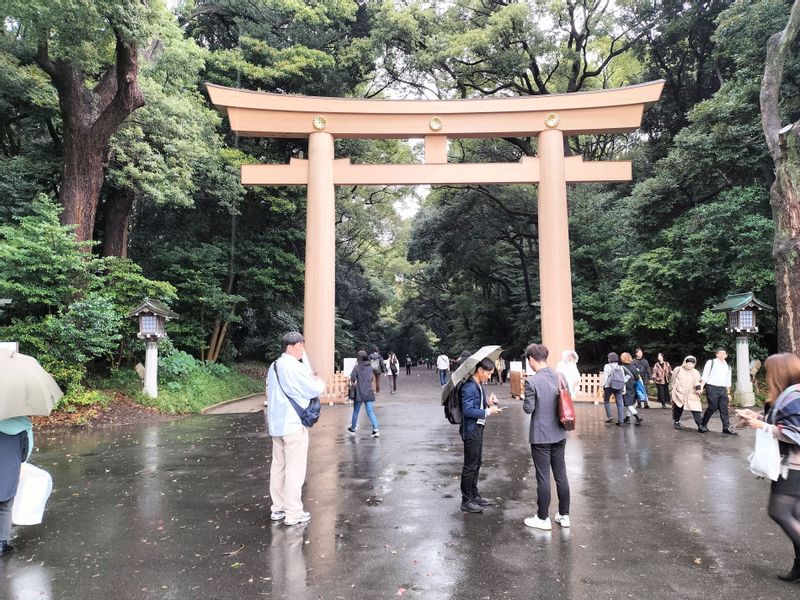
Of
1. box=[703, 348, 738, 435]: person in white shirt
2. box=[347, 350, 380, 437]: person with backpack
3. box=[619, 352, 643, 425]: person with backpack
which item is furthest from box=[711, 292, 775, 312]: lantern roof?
box=[347, 350, 380, 437]: person with backpack

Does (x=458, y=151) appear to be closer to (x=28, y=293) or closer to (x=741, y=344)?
(x=741, y=344)

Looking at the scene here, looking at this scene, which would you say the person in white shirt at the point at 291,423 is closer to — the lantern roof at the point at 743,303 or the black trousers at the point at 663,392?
the black trousers at the point at 663,392

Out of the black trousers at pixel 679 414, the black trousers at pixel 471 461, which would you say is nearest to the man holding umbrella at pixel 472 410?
the black trousers at pixel 471 461

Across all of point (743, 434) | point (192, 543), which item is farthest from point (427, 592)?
point (743, 434)

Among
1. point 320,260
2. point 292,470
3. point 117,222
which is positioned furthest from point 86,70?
point 292,470

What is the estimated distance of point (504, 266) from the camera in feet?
94.0

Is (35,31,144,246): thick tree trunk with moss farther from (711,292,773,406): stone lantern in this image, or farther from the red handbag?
(711,292,773,406): stone lantern

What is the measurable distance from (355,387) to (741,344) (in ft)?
34.7

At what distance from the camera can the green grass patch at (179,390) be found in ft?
43.3

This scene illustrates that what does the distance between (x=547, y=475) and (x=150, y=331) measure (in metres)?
11.6

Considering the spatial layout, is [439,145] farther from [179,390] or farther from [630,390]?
[179,390]

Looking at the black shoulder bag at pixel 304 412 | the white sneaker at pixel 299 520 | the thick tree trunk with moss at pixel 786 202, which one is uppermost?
the thick tree trunk with moss at pixel 786 202

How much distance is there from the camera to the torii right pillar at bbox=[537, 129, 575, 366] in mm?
15070

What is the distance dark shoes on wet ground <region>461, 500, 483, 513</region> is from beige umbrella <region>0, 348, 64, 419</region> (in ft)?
12.3
